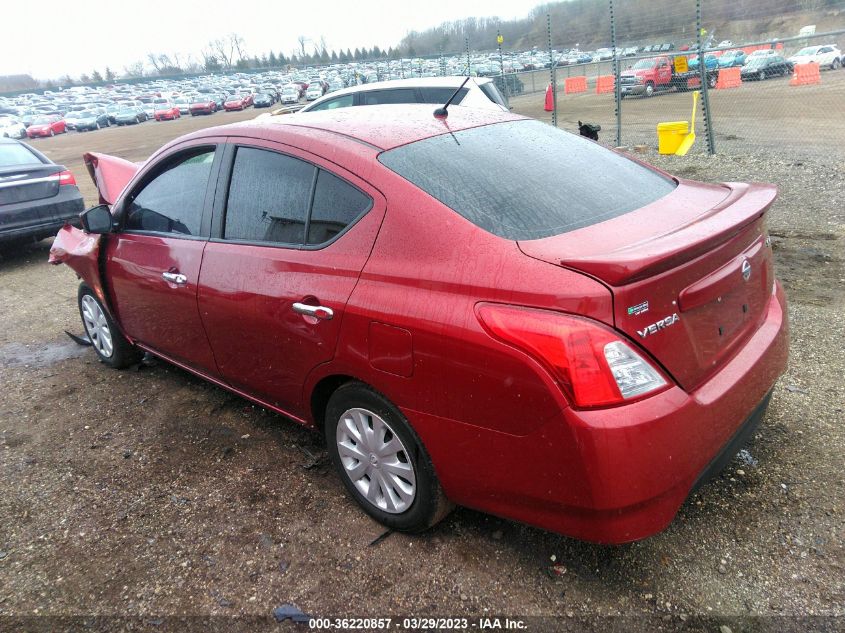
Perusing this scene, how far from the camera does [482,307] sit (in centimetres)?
199

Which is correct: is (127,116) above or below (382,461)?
above

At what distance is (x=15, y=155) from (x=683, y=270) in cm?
852

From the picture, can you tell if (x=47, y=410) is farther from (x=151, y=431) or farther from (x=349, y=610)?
(x=349, y=610)

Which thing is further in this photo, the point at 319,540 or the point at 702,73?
the point at 702,73

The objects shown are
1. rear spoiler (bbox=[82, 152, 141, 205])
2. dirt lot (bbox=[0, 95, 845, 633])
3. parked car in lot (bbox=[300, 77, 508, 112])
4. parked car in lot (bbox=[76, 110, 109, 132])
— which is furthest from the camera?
parked car in lot (bbox=[76, 110, 109, 132])

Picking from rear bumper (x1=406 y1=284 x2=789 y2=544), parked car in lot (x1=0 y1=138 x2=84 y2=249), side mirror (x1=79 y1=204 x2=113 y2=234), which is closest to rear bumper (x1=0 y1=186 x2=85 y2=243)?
parked car in lot (x1=0 y1=138 x2=84 y2=249)

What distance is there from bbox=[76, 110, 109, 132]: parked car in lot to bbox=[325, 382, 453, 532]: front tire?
49.0 m

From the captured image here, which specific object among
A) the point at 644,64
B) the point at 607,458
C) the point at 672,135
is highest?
the point at 644,64

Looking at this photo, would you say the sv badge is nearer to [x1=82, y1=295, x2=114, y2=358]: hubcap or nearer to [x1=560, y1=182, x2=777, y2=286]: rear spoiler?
[x1=560, y1=182, x2=777, y2=286]: rear spoiler

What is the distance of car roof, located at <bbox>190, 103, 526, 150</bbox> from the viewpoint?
268 centimetres

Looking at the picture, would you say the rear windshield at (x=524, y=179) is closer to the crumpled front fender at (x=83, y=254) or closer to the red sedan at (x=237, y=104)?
the crumpled front fender at (x=83, y=254)

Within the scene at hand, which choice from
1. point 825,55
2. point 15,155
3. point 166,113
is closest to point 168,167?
point 15,155

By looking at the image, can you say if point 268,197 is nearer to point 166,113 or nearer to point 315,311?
point 315,311

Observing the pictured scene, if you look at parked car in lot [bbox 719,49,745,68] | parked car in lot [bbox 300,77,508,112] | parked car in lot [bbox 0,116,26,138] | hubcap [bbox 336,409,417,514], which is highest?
parked car in lot [bbox 0,116,26,138]
